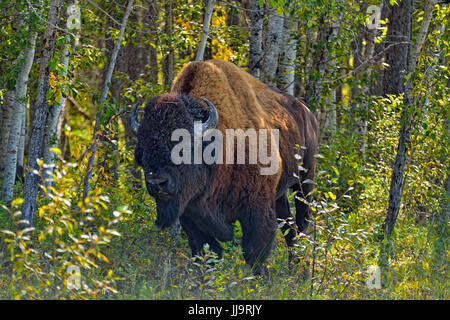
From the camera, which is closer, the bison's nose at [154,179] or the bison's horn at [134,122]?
the bison's nose at [154,179]

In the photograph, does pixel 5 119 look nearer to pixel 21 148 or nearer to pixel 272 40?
pixel 21 148

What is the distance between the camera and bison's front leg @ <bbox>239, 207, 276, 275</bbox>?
6.92m

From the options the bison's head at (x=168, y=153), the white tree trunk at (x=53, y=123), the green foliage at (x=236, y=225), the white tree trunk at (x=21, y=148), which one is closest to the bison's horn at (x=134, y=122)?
the bison's head at (x=168, y=153)

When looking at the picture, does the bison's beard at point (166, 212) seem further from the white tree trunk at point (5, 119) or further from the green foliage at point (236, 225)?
the white tree trunk at point (5, 119)

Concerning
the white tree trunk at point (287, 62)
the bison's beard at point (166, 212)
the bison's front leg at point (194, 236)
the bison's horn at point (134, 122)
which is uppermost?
the white tree trunk at point (287, 62)

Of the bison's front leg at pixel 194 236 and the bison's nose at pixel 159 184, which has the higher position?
the bison's nose at pixel 159 184

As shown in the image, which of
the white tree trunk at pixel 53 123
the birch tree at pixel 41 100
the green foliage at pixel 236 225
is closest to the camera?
the green foliage at pixel 236 225

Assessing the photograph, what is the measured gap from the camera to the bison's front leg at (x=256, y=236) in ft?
22.7

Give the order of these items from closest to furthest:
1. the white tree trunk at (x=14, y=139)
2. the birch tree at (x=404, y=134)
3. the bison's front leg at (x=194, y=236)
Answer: the bison's front leg at (x=194, y=236)
the birch tree at (x=404, y=134)
the white tree trunk at (x=14, y=139)

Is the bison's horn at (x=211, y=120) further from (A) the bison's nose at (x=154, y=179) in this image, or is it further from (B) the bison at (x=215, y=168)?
(A) the bison's nose at (x=154, y=179)

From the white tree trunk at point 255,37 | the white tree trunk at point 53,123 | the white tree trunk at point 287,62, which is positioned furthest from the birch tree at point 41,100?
the white tree trunk at point 287,62

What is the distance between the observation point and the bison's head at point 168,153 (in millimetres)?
5984

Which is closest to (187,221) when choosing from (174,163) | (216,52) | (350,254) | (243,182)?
(243,182)

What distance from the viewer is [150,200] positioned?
362 inches
